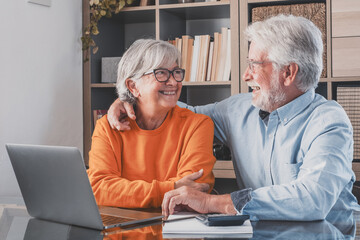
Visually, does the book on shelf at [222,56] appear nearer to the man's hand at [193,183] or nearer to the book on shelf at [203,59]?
the book on shelf at [203,59]

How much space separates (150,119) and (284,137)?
53 centimetres

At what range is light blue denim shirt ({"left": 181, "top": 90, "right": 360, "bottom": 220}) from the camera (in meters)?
1.32

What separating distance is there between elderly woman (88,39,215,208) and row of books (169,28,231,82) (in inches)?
41.4

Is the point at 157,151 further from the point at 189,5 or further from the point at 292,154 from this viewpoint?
the point at 189,5

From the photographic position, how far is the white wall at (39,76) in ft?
8.20

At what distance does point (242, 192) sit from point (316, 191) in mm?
211

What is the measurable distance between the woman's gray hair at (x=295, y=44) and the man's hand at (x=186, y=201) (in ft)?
2.20

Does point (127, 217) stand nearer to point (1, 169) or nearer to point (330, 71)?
point (1, 169)

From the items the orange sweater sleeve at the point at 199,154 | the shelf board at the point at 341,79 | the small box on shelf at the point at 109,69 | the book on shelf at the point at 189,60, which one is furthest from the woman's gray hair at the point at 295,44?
the small box on shelf at the point at 109,69

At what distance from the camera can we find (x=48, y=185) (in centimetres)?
126

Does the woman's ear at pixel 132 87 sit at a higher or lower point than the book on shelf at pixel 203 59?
lower

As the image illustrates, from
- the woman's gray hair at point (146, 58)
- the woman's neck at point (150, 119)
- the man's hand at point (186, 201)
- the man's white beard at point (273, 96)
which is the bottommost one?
the man's hand at point (186, 201)

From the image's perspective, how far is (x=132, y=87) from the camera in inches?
75.6

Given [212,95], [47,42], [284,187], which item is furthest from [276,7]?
[284,187]
